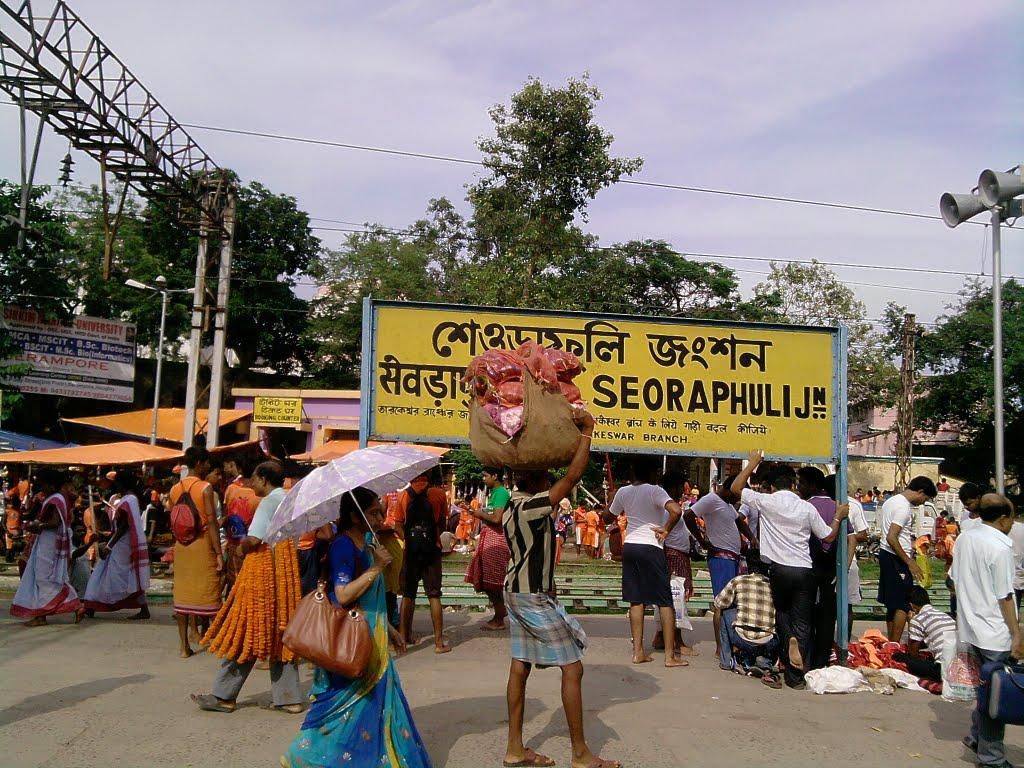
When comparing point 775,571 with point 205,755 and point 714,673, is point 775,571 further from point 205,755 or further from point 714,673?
point 205,755

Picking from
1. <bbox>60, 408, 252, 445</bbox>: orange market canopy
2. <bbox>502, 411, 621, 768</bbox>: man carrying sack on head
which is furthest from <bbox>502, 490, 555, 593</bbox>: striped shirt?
<bbox>60, 408, 252, 445</bbox>: orange market canopy

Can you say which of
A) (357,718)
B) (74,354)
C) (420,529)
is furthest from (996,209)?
(74,354)

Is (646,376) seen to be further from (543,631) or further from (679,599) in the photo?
(543,631)

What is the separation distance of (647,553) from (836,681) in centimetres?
186

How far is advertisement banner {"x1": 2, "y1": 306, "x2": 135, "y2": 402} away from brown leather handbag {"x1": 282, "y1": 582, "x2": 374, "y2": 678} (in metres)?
27.4

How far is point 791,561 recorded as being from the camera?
7.72m

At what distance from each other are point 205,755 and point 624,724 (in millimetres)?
2778

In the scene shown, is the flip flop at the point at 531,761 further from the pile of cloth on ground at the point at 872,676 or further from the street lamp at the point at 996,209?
the street lamp at the point at 996,209

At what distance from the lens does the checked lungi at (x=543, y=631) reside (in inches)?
203

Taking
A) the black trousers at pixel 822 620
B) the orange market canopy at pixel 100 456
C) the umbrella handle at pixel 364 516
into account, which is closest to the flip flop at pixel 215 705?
the umbrella handle at pixel 364 516

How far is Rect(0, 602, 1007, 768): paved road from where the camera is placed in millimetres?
5645

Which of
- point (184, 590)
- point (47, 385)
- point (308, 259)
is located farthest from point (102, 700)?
point (308, 259)

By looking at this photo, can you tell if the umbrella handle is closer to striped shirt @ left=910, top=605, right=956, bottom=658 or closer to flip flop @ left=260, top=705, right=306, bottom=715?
flip flop @ left=260, top=705, right=306, bottom=715

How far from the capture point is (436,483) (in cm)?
948
